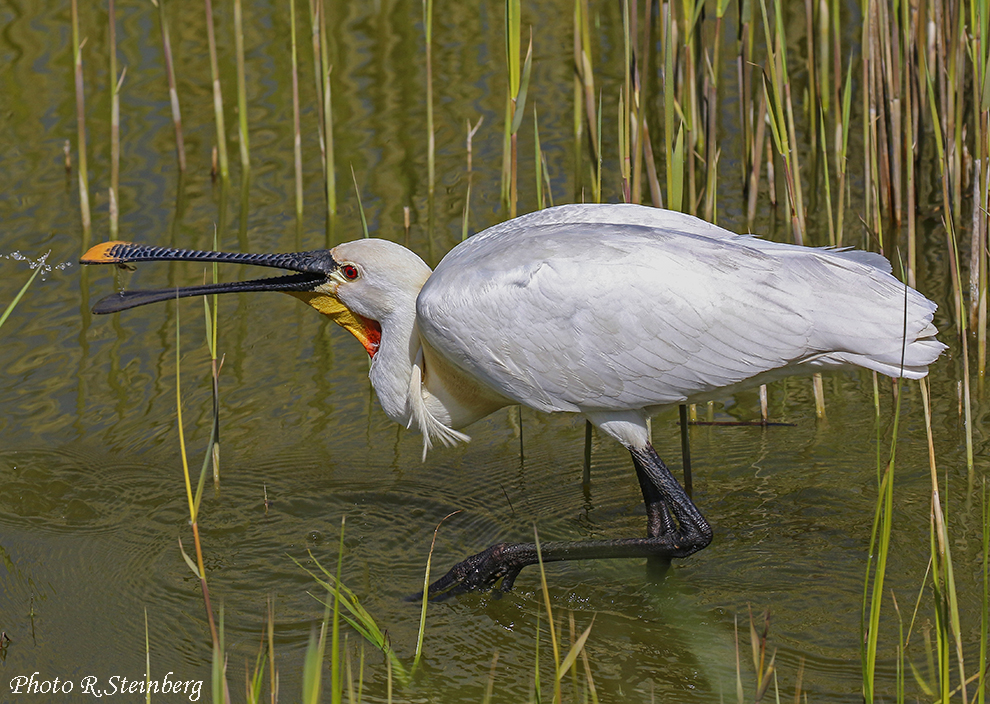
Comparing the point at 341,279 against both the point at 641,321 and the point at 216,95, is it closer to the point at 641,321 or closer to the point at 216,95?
the point at 641,321

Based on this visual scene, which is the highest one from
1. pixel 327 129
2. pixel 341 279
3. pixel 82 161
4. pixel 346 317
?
pixel 327 129

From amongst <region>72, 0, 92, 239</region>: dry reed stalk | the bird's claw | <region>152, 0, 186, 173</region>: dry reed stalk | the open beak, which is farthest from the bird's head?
<region>152, 0, 186, 173</region>: dry reed stalk

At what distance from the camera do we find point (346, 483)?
5.25 meters

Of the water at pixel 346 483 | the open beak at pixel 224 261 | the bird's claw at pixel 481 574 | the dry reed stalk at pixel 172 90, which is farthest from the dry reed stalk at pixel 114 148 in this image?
the bird's claw at pixel 481 574

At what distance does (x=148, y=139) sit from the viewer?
26.5 feet

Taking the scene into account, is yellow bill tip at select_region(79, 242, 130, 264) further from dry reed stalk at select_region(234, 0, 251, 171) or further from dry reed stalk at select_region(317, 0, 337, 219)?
dry reed stalk at select_region(234, 0, 251, 171)

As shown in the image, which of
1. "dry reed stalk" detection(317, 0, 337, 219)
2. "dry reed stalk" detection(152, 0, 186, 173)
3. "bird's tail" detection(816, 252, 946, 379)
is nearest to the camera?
"bird's tail" detection(816, 252, 946, 379)

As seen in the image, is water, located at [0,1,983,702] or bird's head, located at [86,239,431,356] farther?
Result: bird's head, located at [86,239,431,356]

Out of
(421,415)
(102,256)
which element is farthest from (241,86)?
(421,415)

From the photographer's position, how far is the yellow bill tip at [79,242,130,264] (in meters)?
4.83

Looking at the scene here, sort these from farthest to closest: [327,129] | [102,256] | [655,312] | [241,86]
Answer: [241,86] < [327,129] < [102,256] < [655,312]

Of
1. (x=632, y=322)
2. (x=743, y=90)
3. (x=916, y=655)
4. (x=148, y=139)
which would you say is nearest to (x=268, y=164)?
(x=148, y=139)

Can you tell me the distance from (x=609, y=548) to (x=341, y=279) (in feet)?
4.52

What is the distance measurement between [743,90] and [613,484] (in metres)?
2.14
